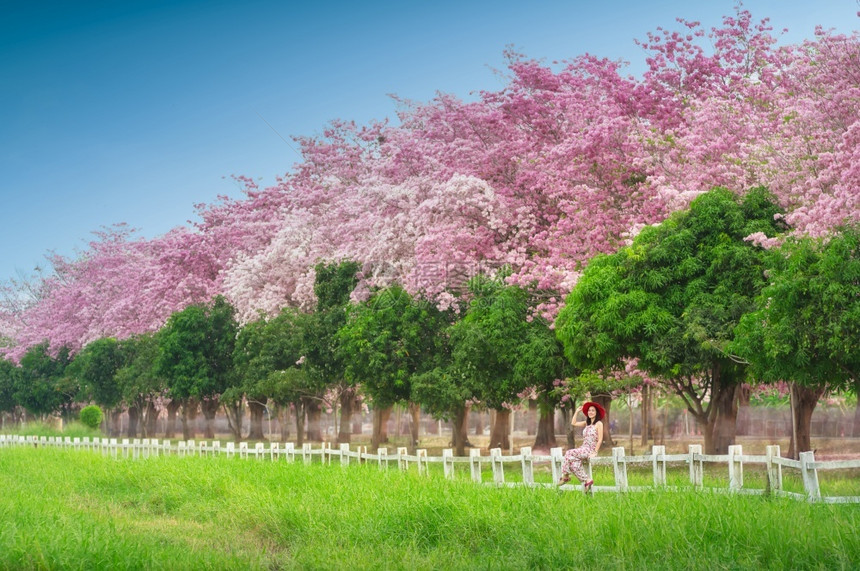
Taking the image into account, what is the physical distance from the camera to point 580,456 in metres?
15.7

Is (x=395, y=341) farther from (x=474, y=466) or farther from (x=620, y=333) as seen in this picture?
(x=474, y=466)

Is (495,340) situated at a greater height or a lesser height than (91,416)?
greater

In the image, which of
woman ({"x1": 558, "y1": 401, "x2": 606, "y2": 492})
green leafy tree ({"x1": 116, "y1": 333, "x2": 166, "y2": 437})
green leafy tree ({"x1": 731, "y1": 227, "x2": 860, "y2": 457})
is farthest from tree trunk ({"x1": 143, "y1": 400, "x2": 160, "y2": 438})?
woman ({"x1": 558, "y1": 401, "x2": 606, "y2": 492})

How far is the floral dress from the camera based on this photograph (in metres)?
15.6

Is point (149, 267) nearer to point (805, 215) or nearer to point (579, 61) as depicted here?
point (579, 61)

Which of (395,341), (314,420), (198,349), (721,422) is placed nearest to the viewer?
(721,422)

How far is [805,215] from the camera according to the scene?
21297 millimetres

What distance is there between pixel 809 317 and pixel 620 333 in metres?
5.16

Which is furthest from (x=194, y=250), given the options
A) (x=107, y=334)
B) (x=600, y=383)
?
(x=600, y=383)

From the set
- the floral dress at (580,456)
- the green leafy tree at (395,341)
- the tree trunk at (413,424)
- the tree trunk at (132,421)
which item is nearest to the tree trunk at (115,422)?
the tree trunk at (132,421)

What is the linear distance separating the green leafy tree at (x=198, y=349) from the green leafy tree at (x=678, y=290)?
84.1ft

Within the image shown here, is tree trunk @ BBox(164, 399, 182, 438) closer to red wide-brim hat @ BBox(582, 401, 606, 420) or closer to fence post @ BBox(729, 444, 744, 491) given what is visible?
red wide-brim hat @ BBox(582, 401, 606, 420)

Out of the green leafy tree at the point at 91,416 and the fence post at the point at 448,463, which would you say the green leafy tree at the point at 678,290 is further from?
the green leafy tree at the point at 91,416

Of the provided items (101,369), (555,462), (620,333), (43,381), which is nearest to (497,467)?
(555,462)
